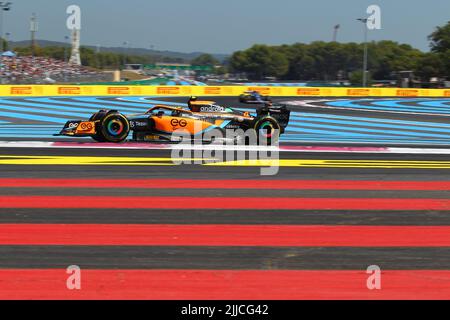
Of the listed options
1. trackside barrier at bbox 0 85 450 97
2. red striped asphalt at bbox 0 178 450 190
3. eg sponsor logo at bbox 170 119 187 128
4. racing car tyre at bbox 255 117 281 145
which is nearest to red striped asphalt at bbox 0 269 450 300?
red striped asphalt at bbox 0 178 450 190

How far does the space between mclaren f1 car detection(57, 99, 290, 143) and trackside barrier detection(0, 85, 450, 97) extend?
83.4 ft

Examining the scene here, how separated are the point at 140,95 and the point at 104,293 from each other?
1557 inches

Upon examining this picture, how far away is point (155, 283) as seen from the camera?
18.3ft

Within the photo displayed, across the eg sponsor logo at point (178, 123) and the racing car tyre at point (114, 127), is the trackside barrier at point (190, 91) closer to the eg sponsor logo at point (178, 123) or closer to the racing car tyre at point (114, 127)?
the racing car tyre at point (114, 127)

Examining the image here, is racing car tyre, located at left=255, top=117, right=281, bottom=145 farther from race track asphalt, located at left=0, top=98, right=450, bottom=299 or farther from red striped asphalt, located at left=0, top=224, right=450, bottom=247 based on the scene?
red striped asphalt, located at left=0, top=224, right=450, bottom=247

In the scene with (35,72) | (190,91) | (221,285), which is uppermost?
(35,72)

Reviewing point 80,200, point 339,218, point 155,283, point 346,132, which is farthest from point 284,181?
point 346,132

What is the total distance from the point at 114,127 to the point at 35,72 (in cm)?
5947

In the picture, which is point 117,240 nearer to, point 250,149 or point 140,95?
point 250,149

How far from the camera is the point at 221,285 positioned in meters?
5.54

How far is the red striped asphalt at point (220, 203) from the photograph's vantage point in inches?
339

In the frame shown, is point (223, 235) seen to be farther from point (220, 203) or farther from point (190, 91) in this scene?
point (190, 91)

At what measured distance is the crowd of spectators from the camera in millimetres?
48719

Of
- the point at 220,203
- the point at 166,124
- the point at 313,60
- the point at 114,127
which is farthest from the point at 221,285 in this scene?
the point at 313,60
